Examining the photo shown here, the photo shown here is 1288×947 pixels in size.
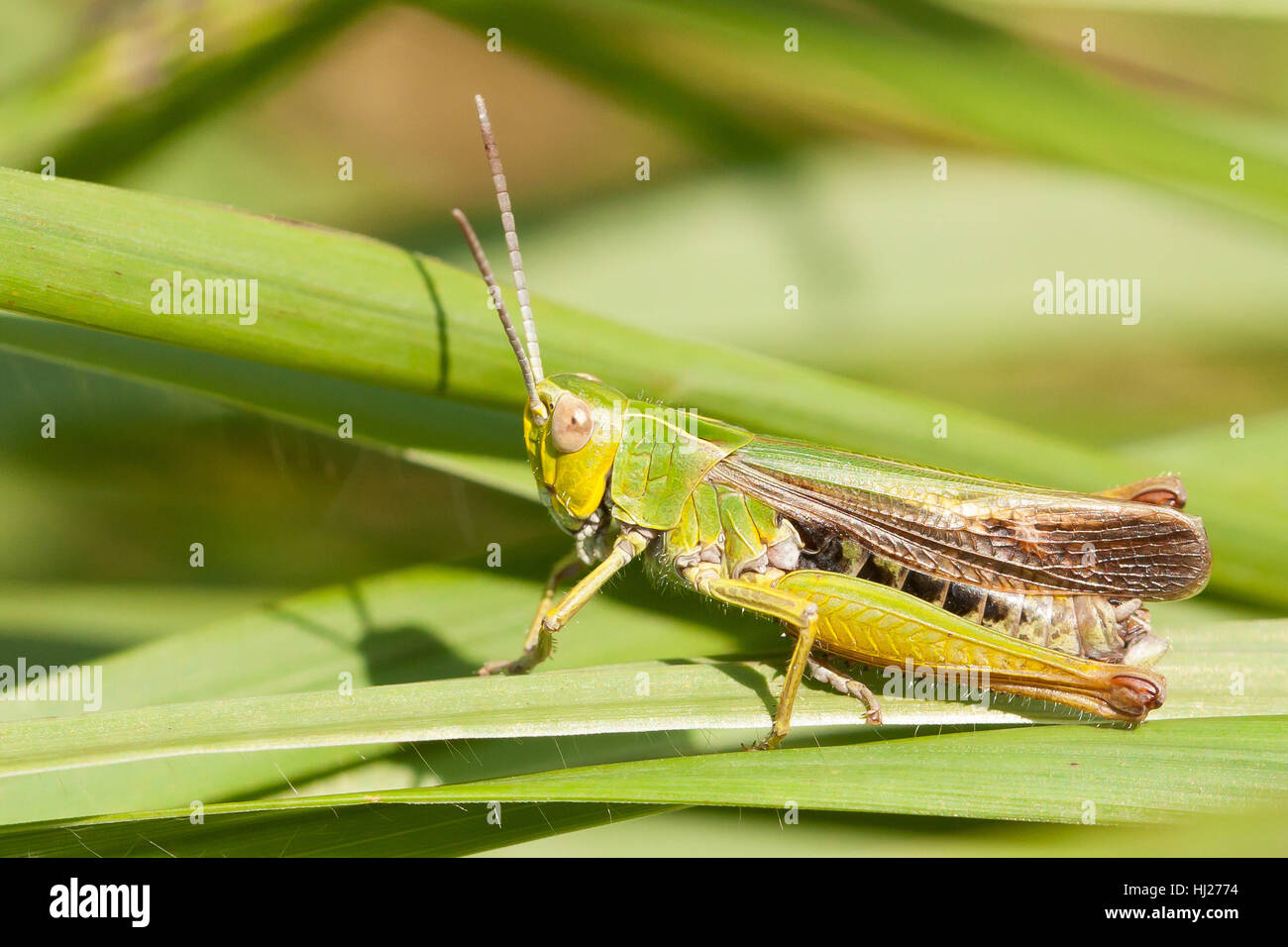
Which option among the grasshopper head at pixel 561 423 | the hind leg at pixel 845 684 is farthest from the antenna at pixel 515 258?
the hind leg at pixel 845 684

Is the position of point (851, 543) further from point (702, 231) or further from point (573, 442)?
point (702, 231)

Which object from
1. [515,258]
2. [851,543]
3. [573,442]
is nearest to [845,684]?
[851,543]

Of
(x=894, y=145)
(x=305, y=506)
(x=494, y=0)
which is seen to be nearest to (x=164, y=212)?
(x=305, y=506)

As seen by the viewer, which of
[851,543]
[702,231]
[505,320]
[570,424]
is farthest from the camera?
[702,231]

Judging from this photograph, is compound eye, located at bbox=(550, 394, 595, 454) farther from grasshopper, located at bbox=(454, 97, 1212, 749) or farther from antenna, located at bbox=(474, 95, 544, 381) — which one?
antenna, located at bbox=(474, 95, 544, 381)

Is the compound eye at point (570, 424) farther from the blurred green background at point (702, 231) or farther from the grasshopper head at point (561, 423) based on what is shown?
the blurred green background at point (702, 231)

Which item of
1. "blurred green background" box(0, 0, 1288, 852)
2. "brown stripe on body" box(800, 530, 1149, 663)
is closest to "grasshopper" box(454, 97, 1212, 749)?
"brown stripe on body" box(800, 530, 1149, 663)
